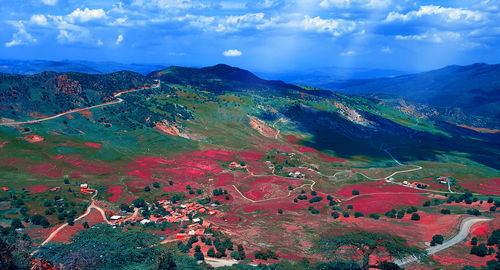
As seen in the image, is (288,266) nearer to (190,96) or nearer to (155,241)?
(155,241)

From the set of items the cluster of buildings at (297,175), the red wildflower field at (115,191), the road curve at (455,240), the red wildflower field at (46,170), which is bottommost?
the red wildflower field at (115,191)

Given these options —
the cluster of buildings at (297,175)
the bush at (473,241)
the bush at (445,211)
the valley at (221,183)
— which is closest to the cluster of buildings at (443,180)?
the valley at (221,183)

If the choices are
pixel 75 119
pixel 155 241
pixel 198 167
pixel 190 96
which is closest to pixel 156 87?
pixel 190 96

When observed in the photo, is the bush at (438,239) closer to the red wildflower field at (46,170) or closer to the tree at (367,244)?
the tree at (367,244)

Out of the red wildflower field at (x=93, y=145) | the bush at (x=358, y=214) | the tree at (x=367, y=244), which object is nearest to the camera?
the tree at (x=367, y=244)

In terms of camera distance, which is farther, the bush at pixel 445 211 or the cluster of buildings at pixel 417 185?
the cluster of buildings at pixel 417 185
